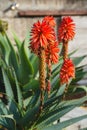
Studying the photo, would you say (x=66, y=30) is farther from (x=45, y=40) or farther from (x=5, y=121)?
(x=5, y=121)

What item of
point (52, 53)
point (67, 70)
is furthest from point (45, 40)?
point (67, 70)

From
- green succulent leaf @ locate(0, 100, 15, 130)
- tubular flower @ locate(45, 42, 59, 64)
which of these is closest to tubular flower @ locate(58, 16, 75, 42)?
tubular flower @ locate(45, 42, 59, 64)

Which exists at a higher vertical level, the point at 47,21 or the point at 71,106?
the point at 47,21

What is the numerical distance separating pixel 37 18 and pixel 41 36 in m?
5.55

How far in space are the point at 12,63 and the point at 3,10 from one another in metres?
2.97

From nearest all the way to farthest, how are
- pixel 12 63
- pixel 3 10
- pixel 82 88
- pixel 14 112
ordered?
pixel 14 112, pixel 82 88, pixel 12 63, pixel 3 10

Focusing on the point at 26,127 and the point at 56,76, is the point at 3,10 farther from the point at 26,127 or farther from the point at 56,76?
the point at 26,127

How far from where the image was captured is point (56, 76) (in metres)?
4.85

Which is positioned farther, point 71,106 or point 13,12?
point 13,12

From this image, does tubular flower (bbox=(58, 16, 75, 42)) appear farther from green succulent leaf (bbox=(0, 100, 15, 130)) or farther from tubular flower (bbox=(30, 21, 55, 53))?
green succulent leaf (bbox=(0, 100, 15, 130))

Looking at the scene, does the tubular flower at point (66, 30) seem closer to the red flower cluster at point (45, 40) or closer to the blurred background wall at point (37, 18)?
the red flower cluster at point (45, 40)

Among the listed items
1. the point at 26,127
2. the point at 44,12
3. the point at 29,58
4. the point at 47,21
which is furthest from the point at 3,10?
the point at 47,21

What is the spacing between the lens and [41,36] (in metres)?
2.97

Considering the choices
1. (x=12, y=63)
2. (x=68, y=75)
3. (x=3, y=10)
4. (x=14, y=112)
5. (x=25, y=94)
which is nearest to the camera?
(x=68, y=75)
